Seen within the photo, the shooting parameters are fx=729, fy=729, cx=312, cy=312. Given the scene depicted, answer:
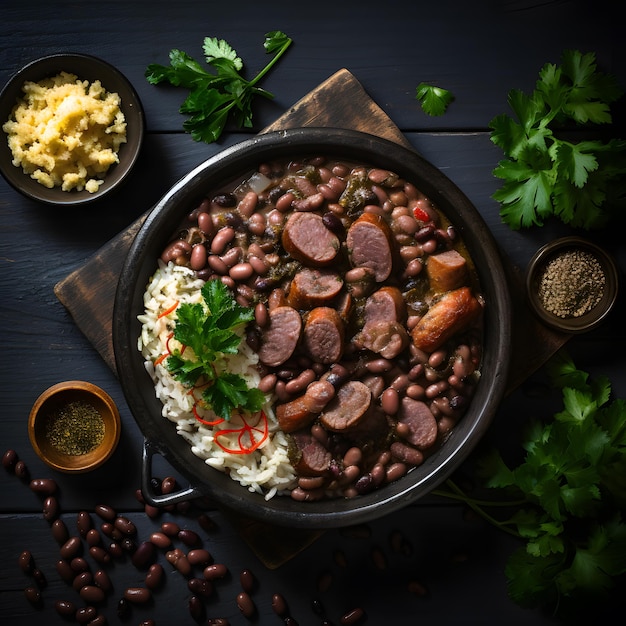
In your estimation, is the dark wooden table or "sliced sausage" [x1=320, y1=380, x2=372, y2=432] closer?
"sliced sausage" [x1=320, y1=380, x2=372, y2=432]

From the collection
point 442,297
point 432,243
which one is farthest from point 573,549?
point 432,243

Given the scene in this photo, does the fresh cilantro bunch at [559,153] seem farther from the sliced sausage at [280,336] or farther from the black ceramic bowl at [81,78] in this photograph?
the black ceramic bowl at [81,78]

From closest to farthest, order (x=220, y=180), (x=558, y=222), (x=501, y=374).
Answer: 1. (x=501, y=374)
2. (x=220, y=180)
3. (x=558, y=222)

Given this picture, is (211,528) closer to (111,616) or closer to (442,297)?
(111,616)

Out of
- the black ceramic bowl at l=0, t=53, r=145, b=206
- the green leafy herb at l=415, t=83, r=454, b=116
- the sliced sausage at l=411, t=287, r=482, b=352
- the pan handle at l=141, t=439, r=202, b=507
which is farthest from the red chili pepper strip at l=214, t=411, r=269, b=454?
the green leafy herb at l=415, t=83, r=454, b=116

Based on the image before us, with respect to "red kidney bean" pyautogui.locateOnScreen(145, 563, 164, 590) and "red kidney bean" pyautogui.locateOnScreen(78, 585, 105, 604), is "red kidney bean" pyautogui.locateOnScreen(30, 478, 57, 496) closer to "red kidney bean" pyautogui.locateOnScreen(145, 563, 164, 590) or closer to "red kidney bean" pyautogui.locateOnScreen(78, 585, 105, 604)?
"red kidney bean" pyautogui.locateOnScreen(78, 585, 105, 604)

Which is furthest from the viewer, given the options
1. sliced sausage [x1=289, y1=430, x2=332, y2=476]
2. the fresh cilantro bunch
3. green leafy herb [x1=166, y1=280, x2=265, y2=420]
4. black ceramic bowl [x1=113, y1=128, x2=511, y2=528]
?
the fresh cilantro bunch

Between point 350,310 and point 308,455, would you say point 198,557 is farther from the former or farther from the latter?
point 350,310
